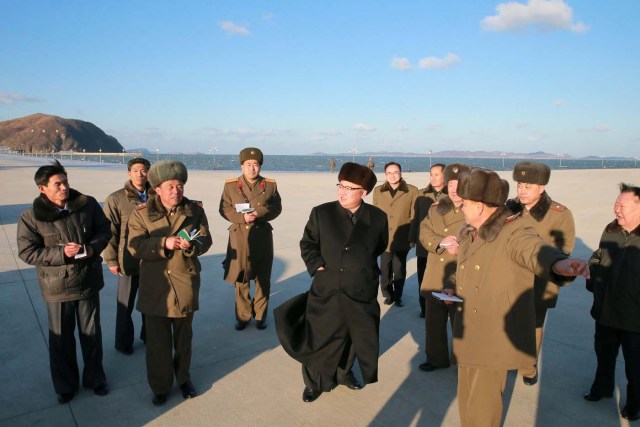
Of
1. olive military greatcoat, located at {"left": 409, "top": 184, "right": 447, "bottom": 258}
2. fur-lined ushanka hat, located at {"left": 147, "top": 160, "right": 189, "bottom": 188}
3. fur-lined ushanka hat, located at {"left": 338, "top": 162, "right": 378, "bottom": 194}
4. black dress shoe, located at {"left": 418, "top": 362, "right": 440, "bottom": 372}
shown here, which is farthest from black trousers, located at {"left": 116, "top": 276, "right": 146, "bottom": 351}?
olive military greatcoat, located at {"left": 409, "top": 184, "right": 447, "bottom": 258}

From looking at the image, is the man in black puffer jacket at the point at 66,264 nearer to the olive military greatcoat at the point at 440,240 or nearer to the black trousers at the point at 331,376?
the black trousers at the point at 331,376

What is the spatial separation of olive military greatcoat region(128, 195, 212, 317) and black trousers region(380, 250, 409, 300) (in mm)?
3068

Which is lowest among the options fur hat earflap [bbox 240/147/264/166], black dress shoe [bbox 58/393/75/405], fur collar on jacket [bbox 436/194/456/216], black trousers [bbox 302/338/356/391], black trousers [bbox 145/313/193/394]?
black dress shoe [bbox 58/393/75/405]

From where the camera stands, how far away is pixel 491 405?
2.62 metres

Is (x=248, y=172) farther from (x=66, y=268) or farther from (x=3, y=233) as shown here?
(x=3, y=233)

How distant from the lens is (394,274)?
19.9 ft

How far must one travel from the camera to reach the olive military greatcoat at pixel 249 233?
5.16 m

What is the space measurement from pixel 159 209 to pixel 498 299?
260 cm

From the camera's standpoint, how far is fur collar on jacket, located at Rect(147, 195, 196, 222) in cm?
355

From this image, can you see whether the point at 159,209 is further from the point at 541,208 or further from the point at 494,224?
the point at 541,208

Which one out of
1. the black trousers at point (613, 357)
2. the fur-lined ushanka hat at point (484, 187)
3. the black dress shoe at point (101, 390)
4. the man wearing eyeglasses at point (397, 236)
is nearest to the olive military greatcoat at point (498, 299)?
the fur-lined ushanka hat at point (484, 187)

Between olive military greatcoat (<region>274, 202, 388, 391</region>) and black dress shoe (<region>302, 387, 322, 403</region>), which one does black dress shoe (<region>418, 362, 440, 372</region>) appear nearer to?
olive military greatcoat (<region>274, 202, 388, 391</region>)

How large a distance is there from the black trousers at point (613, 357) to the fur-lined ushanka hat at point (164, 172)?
3.64 meters

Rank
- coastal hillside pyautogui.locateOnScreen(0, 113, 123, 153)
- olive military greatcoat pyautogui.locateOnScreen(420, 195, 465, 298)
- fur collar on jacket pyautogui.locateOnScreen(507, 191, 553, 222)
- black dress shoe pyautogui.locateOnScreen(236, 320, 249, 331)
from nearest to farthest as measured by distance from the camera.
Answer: fur collar on jacket pyautogui.locateOnScreen(507, 191, 553, 222), olive military greatcoat pyautogui.locateOnScreen(420, 195, 465, 298), black dress shoe pyautogui.locateOnScreen(236, 320, 249, 331), coastal hillside pyautogui.locateOnScreen(0, 113, 123, 153)
